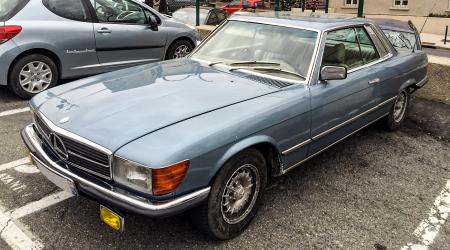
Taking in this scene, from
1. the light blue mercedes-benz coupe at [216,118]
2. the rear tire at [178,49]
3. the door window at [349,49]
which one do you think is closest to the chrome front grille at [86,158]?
the light blue mercedes-benz coupe at [216,118]

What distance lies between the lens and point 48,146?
10.3ft

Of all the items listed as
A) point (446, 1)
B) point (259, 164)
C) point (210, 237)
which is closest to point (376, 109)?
point (259, 164)

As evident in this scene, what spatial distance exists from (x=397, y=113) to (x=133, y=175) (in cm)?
396

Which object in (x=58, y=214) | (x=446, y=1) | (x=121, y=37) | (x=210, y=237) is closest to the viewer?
(x=210, y=237)

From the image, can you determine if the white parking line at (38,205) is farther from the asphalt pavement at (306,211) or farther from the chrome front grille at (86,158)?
the chrome front grille at (86,158)

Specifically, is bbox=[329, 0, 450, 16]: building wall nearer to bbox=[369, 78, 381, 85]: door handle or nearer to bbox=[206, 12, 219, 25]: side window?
bbox=[206, 12, 219, 25]: side window

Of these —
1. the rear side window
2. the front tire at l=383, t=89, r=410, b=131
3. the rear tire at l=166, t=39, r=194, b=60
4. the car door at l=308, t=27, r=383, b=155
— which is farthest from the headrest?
the rear side window

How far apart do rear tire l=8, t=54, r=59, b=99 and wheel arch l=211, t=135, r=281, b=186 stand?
402 cm

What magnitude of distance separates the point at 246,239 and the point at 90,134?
51.9 inches

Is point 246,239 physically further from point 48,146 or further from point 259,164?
point 48,146

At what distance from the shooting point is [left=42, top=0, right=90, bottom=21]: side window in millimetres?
6242

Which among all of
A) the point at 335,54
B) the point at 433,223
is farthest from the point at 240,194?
the point at 335,54

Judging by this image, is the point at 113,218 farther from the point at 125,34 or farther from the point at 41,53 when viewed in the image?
the point at 125,34

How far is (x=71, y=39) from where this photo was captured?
627cm
